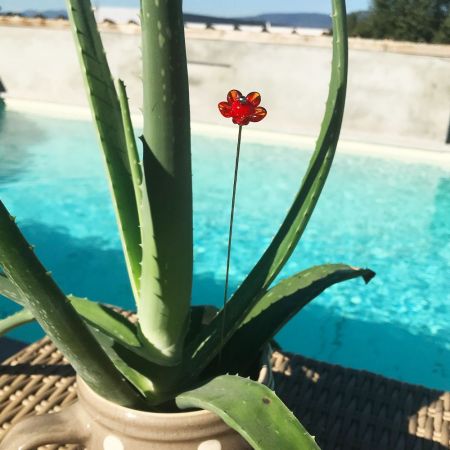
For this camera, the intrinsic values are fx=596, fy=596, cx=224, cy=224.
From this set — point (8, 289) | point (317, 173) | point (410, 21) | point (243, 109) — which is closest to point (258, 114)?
point (243, 109)

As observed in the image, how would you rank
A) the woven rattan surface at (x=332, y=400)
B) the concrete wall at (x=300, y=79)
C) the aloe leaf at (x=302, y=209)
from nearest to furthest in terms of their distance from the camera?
the aloe leaf at (x=302, y=209)
the woven rattan surface at (x=332, y=400)
the concrete wall at (x=300, y=79)

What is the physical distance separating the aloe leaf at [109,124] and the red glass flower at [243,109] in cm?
19

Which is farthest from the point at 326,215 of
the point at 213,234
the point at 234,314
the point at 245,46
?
the point at 234,314

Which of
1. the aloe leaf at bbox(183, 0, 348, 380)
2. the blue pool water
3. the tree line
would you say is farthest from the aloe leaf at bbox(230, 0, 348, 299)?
the tree line

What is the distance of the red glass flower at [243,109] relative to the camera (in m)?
0.52

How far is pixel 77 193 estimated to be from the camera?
4.65 metres

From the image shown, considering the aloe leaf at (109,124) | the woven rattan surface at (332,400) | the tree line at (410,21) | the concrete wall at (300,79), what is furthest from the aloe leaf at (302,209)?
the tree line at (410,21)

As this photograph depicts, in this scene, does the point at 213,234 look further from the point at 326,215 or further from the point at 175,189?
the point at 175,189

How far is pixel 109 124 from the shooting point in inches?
26.6

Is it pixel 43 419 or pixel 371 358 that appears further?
→ pixel 371 358

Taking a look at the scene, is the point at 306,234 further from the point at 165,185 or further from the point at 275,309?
the point at 165,185

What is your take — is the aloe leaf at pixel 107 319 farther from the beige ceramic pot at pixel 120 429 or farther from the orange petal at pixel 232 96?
the orange petal at pixel 232 96

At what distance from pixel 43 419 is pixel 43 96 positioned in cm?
799

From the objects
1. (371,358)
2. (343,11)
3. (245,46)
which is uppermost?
(343,11)
